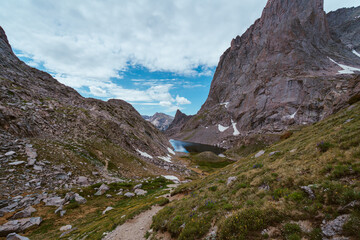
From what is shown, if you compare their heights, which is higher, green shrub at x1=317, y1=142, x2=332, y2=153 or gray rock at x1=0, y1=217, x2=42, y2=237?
green shrub at x1=317, y1=142, x2=332, y2=153

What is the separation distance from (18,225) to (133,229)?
13.5 m

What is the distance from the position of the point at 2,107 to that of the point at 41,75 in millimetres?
59808

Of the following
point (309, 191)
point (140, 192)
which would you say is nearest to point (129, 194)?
point (140, 192)

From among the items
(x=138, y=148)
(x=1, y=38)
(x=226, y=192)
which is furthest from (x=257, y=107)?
(x=1, y=38)

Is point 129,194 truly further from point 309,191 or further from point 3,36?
point 3,36

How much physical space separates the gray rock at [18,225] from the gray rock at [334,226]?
2595 centimetres

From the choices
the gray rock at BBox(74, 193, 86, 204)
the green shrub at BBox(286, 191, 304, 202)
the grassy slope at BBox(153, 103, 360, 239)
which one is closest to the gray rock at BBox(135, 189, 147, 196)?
the gray rock at BBox(74, 193, 86, 204)

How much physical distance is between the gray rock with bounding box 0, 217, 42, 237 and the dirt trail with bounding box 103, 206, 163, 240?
1073 centimetres

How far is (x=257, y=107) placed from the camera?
17812 centimetres

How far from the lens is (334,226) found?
5758 millimetres

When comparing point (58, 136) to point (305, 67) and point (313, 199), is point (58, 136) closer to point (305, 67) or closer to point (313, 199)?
point (313, 199)

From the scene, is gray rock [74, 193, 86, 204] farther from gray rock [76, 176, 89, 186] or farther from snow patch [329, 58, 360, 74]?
snow patch [329, 58, 360, 74]

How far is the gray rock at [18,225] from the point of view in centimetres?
1464

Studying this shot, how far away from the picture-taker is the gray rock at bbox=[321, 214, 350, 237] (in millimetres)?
5617
